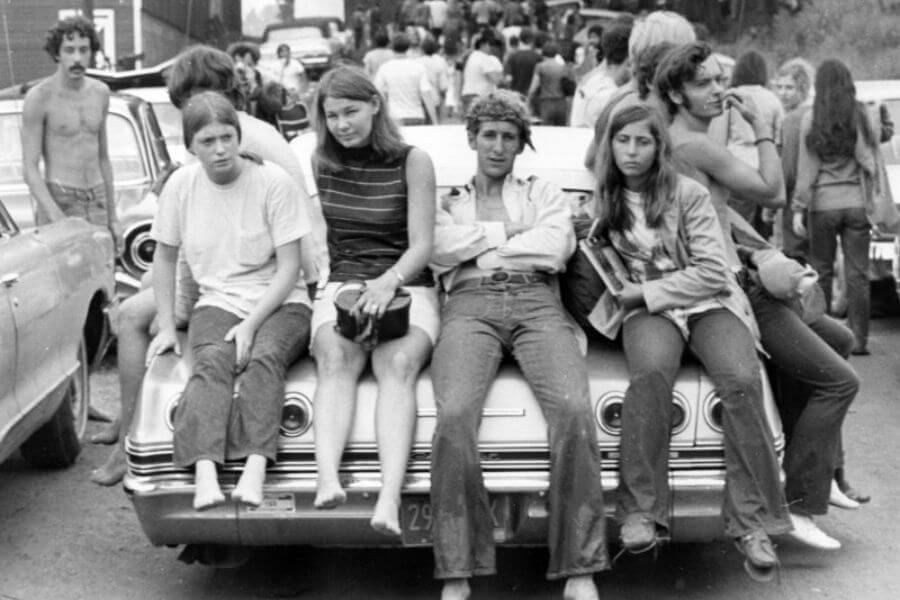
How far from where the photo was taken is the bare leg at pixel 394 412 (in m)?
5.14

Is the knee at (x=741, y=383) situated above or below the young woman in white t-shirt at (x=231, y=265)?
below

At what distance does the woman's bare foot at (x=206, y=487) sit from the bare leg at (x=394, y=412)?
522mm

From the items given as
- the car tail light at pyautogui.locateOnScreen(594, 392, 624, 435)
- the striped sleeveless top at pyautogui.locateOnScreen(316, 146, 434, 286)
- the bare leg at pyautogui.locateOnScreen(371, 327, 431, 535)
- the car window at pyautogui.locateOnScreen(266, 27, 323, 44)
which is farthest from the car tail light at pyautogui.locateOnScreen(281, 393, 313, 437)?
the car window at pyautogui.locateOnScreen(266, 27, 323, 44)

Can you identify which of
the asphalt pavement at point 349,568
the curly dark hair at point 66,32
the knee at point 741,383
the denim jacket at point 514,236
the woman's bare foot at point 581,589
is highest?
the curly dark hair at point 66,32

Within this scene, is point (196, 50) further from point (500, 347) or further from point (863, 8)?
point (863, 8)

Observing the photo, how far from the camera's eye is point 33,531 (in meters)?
6.63

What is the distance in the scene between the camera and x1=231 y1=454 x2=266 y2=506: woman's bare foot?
5.11m

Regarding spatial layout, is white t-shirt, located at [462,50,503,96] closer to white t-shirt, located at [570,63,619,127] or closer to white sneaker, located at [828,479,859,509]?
white t-shirt, located at [570,63,619,127]

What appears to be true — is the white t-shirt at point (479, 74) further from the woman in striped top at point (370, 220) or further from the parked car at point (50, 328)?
the woman in striped top at point (370, 220)

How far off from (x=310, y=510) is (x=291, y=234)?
1134 mm

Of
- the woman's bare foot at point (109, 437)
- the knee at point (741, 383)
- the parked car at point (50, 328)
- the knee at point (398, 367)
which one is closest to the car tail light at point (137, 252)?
the parked car at point (50, 328)

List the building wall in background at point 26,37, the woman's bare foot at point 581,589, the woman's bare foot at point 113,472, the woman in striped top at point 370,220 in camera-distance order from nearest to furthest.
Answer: the woman's bare foot at point 581,589
the woman in striped top at point 370,220
the woman's bare foot at point 113,472
the building wall in background at point 26,37

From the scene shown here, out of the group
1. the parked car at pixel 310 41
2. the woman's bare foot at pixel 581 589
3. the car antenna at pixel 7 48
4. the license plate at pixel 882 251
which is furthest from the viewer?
the parked car at pixel 310 41

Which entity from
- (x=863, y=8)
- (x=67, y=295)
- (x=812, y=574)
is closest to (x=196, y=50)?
(x=67, y=295)
